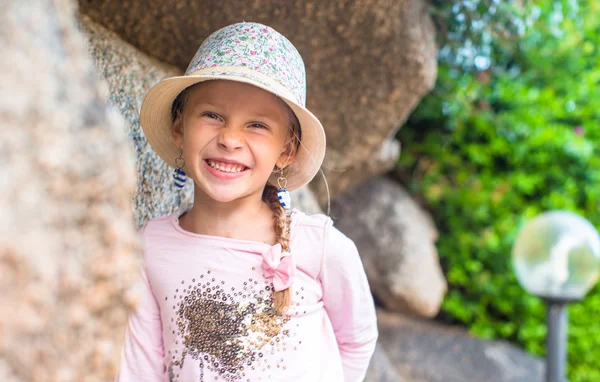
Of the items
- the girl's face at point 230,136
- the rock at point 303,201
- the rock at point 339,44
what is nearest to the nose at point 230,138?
the girl's face at point 230,136

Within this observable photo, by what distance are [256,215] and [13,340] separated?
81cm

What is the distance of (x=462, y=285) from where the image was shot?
3.70 m

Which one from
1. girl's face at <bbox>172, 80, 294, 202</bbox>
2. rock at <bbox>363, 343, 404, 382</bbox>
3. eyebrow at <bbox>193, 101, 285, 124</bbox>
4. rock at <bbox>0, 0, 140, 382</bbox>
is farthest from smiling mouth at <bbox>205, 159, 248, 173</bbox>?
rock at <bbox>363, 343, 404, 382</bbox>

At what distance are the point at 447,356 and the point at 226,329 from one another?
2468 mm

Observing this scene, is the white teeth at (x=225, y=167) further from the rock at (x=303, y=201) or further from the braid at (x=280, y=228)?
the rock at (x=303, y=201)

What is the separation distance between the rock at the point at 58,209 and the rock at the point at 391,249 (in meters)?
2.56

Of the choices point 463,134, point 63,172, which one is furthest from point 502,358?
point 63,172

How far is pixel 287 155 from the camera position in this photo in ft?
4.31

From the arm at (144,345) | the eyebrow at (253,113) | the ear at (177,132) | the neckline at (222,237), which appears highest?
the eyebrow at (253,113)

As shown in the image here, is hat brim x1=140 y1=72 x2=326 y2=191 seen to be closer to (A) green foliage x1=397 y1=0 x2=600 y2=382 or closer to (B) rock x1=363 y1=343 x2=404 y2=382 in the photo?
(B) rock x1=363 y1=343 x2=404 y2=382

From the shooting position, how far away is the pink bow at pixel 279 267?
117 cm

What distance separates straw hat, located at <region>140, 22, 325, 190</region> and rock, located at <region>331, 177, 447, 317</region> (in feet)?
6.11

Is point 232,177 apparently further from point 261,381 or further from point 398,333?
point 398,333

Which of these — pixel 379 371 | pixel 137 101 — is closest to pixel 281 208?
pixel 137 101
